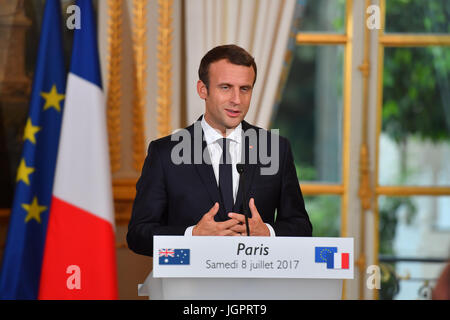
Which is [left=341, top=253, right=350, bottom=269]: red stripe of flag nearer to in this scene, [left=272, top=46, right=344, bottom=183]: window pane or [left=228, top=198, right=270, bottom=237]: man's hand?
[left=228, top=198, right=270, bottom=237]: man's hand

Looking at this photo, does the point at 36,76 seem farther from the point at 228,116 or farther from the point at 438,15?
the point at 438,15

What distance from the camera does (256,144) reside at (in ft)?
7.87

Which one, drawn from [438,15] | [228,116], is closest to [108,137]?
[228,116]

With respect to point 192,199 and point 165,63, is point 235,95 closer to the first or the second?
point 192,199

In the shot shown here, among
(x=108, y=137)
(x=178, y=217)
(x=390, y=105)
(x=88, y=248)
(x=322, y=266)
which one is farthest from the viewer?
(x=390, y=105)

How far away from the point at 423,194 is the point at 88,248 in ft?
6.32

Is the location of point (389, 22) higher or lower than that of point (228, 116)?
higher

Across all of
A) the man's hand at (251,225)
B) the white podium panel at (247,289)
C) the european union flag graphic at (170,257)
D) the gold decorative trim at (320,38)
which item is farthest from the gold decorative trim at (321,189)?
the european union flag graphic at (170,257)

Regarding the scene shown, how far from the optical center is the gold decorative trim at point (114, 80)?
3.17 meters

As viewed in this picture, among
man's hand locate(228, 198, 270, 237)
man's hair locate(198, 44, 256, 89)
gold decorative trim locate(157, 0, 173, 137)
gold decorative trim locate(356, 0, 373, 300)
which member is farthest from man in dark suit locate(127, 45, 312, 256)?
gold decorative trim locate(356, 0, 373, 300)

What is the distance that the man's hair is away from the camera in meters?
2.32

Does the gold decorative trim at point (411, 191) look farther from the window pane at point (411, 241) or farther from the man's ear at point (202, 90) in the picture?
the man's ear at point (202, 90)

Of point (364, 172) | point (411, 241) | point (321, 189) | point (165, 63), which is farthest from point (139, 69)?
point (411, 241)

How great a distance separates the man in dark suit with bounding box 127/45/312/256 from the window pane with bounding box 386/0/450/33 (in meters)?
1.61
